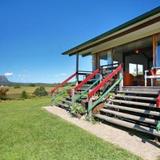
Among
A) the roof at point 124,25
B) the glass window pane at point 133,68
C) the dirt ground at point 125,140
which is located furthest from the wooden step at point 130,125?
the glass window pane at point 133,68

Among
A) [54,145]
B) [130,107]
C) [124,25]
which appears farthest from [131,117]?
[124,25]

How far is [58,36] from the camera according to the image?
2736 cm

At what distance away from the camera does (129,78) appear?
10391 mm

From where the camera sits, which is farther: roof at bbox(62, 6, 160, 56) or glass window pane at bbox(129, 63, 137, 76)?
glass window pane at bbox(129, 63, 137, 76)

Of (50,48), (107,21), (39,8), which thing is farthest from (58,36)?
(107,21)

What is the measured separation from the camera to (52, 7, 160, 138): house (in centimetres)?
657

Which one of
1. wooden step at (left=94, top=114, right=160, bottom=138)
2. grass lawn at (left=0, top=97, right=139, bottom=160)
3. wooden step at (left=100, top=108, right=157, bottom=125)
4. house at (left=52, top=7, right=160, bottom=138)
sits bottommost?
grass lawn at (left=0, top=97, right=139, bottom=160)

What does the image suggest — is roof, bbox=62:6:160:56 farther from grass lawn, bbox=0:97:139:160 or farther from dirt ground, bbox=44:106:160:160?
grass lawn, bbox=0:97:139:160

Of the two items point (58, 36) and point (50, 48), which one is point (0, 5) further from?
point (50, 48)

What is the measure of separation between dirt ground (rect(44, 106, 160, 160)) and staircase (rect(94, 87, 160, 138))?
0.34m

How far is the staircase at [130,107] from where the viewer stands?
6.40 metres

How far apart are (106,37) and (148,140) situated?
6.48 meters

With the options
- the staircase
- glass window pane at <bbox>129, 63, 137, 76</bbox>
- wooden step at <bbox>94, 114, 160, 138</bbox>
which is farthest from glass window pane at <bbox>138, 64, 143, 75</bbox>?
wooden step at <bbox>94, 114, 160, 138</bbox>

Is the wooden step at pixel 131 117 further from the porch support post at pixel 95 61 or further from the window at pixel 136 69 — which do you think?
the porch support post at pixel 95 61
